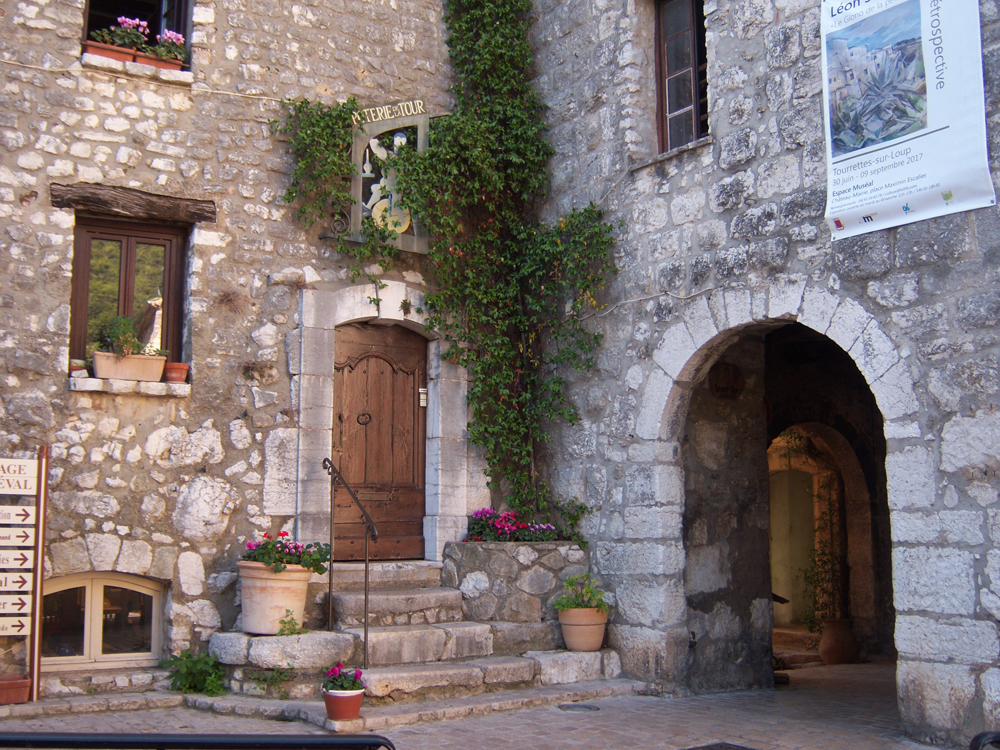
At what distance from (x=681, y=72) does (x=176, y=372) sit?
156 inches

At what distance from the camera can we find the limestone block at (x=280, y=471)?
6.14 m

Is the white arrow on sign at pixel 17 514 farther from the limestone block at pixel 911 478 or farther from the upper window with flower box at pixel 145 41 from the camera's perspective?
the limestone block at pixel 911 478

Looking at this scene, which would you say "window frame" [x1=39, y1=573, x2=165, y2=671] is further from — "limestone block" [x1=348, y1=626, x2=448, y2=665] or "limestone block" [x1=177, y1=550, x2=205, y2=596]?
"limestone block" [x1=348, y1=626, x2=448, y2=665]

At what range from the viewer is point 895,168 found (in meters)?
4.94

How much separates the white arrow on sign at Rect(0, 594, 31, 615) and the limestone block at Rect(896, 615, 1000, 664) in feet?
15.1

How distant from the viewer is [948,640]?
4.59 meters

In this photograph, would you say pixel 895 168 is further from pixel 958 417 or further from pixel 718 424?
pixel 718 424

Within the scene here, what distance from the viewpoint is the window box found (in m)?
5.75

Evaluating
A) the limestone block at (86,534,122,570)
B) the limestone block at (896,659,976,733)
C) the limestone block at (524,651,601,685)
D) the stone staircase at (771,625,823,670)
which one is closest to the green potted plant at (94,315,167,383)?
the limestone block at (86,534,122,570)

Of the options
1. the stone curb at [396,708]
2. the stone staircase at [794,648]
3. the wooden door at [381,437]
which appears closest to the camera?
the stone curb at [396,708]

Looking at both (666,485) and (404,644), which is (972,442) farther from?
(404,644)

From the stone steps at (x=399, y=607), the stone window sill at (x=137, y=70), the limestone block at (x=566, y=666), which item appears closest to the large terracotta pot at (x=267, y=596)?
the stone steps at (x=399, y=607)

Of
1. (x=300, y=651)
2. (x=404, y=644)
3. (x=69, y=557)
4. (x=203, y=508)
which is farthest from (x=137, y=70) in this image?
(x=404, y=644)

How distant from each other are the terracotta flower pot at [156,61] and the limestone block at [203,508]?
2.70 meters
